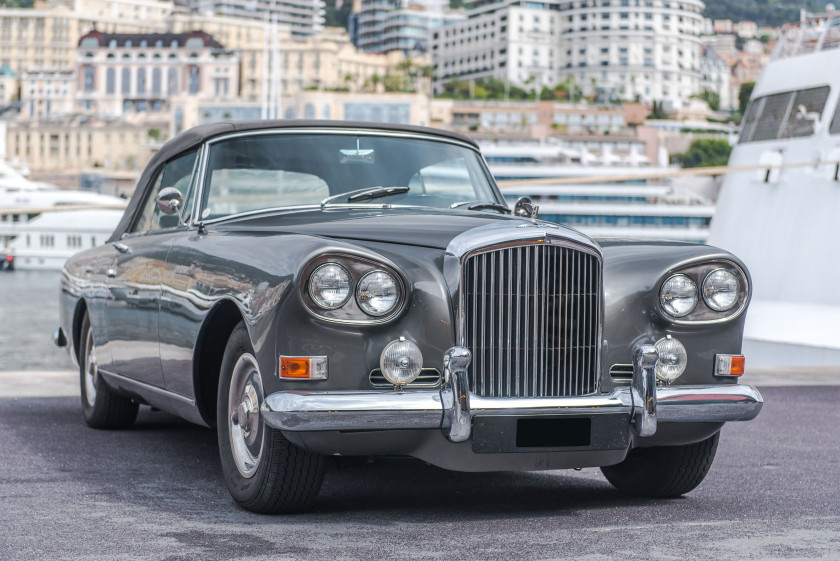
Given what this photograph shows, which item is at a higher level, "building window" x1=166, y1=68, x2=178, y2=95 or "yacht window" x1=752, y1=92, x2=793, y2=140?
"building window" x1=166, y1=68, x2=178, y2=95

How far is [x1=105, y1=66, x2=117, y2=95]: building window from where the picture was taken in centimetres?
17362

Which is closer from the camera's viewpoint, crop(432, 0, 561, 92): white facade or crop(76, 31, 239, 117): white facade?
crop(76, 31, 239, 117): white facade

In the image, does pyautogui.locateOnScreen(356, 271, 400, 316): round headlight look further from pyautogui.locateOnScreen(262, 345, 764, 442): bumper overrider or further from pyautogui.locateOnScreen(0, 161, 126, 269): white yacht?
pyautogui.locateOnScreen(0, 161, 126, 269): white yacht

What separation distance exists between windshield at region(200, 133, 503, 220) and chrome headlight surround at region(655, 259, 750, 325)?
1.17 metres

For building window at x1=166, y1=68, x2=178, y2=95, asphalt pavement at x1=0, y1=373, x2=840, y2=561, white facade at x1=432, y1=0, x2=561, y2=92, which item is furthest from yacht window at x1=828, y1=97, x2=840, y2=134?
Answer: white facade at x1=432, y1=0, x2=561, y2=92

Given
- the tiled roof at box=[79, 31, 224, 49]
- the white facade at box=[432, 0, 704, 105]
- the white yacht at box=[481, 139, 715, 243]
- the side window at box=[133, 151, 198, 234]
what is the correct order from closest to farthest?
the side window at box=[133, 151, 198, 234] → the white yacht at box=[481, 139, 715, 243] → the tiled roof at box=[79, 31, 224, 49] → the white facade at box=[432, 0, 704, 105]

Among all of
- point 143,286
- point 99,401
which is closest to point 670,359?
point 143,286

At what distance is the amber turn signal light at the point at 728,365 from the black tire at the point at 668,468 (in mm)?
291

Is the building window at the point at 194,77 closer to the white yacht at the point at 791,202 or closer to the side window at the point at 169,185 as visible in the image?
the white yacht at the point at 791,202

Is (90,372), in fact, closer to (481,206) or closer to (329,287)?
(481,206)

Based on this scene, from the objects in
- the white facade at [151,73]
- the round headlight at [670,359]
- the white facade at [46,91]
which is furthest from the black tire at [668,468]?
the white facade at [46,91]

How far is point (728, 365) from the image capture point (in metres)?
4.87

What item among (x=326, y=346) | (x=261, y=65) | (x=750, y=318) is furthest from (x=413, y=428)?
(x=261, y=65)

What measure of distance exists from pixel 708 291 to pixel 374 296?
128 centimetres
